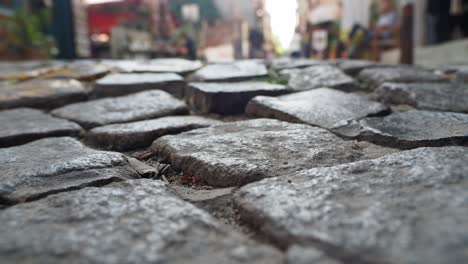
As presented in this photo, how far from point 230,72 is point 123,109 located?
38.6 inches

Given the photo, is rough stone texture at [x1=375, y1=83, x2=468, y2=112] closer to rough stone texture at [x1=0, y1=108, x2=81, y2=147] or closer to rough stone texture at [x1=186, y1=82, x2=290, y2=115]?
rough stone texture at [x1=186, y1=82, x2=290, y2=115]

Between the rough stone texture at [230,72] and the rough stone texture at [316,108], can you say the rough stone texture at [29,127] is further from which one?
the rough stone texture at [230,72]

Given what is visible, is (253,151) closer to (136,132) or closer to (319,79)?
(136,132)

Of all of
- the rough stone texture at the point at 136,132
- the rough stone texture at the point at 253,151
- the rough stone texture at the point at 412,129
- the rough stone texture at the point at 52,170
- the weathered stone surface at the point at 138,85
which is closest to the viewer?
the rough stone texture at the point at 52,170

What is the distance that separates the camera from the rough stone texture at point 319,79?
2318 millimetres

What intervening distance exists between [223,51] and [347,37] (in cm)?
1507

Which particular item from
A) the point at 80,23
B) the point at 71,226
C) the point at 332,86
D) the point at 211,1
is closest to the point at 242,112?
the point at 332,86

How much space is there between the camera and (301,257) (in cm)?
62

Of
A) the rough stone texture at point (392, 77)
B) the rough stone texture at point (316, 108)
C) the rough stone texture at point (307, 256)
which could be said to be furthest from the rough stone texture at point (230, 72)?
the rough stone texture at point (307, 256)

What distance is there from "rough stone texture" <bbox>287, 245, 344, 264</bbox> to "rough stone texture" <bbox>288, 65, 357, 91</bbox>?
5.44ft

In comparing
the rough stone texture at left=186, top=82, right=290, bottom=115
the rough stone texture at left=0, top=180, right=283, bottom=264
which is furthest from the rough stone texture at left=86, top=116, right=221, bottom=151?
the rough stone texture at left=0, top=180, right=283, bottom=264

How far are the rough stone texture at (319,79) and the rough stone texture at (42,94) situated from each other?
1288mm

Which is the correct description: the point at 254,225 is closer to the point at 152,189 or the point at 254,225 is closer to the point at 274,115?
the point at 152,189

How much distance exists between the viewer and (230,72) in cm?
268
